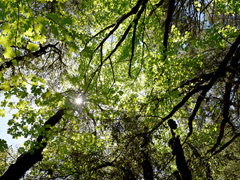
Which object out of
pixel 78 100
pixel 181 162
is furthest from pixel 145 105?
pixel 78 100

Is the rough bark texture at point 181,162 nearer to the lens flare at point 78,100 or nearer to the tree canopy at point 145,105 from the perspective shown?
the tree canopy at point 145,105

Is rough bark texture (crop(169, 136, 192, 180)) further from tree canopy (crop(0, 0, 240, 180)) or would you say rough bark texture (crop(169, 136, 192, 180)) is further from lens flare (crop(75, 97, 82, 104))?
lens flare (crop(75, 97, 82, 104))

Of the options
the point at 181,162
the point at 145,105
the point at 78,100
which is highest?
the point at 145,105

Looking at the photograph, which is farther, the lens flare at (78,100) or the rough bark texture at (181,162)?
the rough bark texture at (181,162)

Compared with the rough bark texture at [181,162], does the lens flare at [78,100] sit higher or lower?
higher

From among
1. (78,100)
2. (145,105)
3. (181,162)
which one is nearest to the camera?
(78,100)

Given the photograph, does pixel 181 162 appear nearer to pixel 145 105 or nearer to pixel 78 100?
pixel 145 105

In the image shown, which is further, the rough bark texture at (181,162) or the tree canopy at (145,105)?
the rough bark texture at (181,162)

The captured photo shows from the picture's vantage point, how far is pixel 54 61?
882 cm

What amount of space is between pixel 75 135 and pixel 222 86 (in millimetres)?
5265

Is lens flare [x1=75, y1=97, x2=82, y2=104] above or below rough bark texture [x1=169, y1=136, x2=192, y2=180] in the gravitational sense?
above

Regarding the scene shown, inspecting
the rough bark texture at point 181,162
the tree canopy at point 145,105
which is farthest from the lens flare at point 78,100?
the rough bark texture at point 181,162

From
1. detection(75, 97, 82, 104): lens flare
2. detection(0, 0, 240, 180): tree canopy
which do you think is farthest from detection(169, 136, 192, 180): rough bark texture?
detection(75, 97, 82, 104): lens flare

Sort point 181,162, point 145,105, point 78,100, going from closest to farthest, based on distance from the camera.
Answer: point 78,100 < point 181,162 < point 145,105
